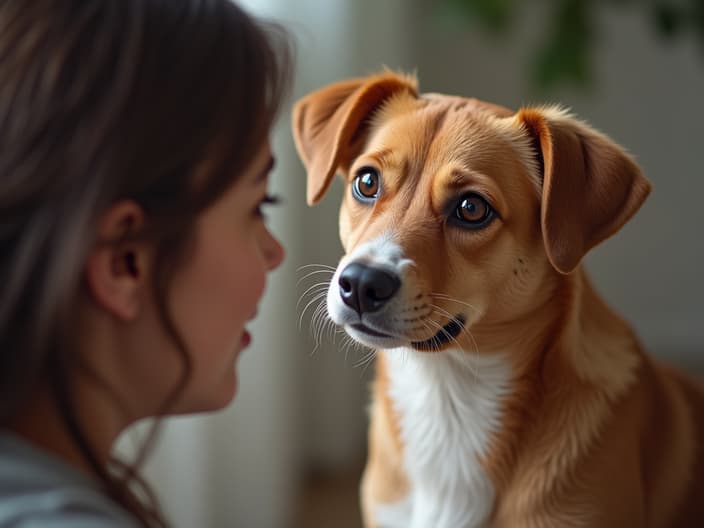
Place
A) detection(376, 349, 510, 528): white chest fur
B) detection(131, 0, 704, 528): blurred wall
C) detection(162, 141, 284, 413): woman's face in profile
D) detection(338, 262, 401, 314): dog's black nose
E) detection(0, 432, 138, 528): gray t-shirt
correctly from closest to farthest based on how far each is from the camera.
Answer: detection(0, 432, 138, 528): gray t-shirt → detection(162, 141, 284, 413): woman's face in profile → detection(338, 262, 401, 314): dog's black nose → detection(376, 349, 510, 528): white chest fur → detection(131, 0, 704, 528): blurred wall

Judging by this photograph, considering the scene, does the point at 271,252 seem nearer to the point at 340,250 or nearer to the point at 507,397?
the point at 507,397

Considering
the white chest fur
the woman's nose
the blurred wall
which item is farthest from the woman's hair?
the blurred wall

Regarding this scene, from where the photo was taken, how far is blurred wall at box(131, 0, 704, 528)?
202 centimetres

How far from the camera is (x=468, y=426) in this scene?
1.14m

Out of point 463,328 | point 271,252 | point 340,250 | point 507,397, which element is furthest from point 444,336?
point 340,250

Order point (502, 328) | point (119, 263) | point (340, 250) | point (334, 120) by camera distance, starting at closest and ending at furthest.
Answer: point (119, 263), point (502, 328), point (334, 120), point (340, 250)

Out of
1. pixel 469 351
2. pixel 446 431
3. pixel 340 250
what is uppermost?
pixel 469 351

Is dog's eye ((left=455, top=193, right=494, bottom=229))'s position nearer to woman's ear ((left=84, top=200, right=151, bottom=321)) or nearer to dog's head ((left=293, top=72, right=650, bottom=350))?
dog's head ((left=293, top=72, right=650, bottom=350))

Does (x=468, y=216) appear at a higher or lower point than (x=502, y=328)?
higher

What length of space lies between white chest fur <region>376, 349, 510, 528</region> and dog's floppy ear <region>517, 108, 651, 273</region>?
19cm

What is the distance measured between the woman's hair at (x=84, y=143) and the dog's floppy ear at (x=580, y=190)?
1.42 feet

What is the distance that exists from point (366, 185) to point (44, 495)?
625mm

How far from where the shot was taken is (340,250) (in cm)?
235

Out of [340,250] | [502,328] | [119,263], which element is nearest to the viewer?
[119,263]
